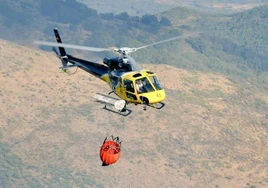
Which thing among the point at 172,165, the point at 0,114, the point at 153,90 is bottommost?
the point at 172,165

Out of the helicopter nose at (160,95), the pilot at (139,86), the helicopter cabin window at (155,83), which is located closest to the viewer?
the helicopter nose at (160,95)

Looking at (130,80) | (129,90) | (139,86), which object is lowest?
(129,90)

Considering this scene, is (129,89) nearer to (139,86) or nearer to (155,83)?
(139,86)

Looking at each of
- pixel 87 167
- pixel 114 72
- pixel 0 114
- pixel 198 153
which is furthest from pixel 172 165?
pixel 114 72

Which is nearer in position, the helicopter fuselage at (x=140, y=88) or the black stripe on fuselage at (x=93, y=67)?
the helicopter fuselage at (x=140, y=88)

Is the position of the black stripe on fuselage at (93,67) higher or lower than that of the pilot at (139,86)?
lower

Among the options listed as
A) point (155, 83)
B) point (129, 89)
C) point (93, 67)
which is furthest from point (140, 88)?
point (93, 67)

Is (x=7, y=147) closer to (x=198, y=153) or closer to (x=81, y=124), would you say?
(x=81, y=124)

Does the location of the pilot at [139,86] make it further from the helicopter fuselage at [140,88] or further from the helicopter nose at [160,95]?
the helicopter nose at [160,95]

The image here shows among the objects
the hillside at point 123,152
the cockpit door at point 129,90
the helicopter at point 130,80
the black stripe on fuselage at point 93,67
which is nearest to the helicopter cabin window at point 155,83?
the helicopter at point 130,80
